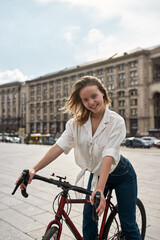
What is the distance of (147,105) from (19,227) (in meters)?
63.1

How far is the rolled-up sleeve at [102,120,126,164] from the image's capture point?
204 centimetres

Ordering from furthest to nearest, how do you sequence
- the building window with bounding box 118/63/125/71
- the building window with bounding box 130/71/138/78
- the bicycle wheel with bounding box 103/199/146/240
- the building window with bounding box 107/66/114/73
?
the building window with bounding box 107/66/114/73 → the building window with bounding box 118/63/125/71 → the building window with bounding box 130/71/138/78 → the bicycle wheel with bounding box 103/199/146/240

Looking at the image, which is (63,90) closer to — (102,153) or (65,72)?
(65,72)

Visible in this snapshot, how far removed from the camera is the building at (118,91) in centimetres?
6400

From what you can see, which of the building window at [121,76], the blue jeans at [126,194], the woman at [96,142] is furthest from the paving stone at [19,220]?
the building window at [121,76]

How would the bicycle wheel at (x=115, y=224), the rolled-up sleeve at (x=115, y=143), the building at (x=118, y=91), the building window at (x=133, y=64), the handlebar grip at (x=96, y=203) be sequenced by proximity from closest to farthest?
1. the handlebar grip at (x=96, y=203)
2. the rolled-up sleeve at (x=115, y=143)
3. the bicycle wheel at (x=115, y=224)
4. the building at (x=118, y=91)
5. the building window at (x=133, y=64)

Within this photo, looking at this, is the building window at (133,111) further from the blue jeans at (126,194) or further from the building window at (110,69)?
the blue jeans at (126,194)

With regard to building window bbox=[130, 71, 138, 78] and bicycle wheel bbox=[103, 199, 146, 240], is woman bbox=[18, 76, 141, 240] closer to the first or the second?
bicycle wheel bbox=[103, 199, 146, 240]

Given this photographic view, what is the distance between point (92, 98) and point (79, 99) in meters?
0.21

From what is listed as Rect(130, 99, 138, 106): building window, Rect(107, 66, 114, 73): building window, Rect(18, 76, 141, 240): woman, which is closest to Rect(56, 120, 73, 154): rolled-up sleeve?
Rect(18, 76, 141, 240): woman

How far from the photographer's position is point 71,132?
234 cm

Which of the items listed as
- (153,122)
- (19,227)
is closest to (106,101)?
(19,227)

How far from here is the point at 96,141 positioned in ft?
7.16

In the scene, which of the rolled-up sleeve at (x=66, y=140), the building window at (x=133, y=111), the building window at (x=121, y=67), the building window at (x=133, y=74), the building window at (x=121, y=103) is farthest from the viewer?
the building window at (x=121, y=103)
